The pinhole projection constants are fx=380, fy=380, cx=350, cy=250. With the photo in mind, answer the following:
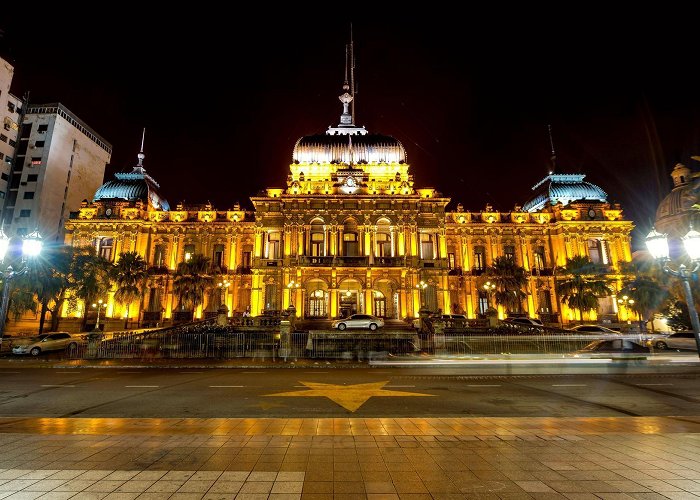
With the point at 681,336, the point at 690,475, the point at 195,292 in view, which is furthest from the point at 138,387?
the point at 681,336

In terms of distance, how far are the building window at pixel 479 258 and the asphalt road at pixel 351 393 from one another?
34.7 m

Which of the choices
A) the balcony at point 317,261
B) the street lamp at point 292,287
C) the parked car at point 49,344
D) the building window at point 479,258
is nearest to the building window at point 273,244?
the balcony at point 317,261

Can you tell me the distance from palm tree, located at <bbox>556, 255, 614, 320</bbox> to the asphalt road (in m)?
26.7

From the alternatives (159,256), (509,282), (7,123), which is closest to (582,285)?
(509,282)

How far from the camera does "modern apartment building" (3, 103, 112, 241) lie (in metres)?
65.2

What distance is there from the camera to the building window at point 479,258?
54500mm

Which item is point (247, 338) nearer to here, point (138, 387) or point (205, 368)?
point (205, 368)

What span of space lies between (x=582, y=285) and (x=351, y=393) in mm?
42143

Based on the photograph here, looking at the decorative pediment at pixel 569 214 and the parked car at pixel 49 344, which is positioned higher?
the decorative pediment at pixel 569 214

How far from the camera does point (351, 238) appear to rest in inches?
1929

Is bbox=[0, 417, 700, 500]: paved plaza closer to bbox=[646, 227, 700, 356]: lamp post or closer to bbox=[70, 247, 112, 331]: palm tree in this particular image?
bbox=[646, 227, 700, 356]: lamp post

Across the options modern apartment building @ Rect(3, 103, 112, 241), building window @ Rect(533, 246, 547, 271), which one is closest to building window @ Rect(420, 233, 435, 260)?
building window @ Rect(533, 246, 547, 271)

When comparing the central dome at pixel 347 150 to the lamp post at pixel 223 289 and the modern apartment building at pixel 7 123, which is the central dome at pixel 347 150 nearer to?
the lamp post at pixel 223 289

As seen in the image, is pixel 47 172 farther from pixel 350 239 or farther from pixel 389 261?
pixel 389 261
